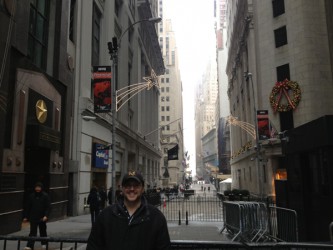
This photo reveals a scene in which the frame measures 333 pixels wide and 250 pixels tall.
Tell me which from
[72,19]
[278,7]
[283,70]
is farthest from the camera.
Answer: [278,7]

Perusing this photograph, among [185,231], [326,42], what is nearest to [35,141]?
[185,231]

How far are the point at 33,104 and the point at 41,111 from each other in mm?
864

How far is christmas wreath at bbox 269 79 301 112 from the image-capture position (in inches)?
1417

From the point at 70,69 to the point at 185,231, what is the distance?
1250 centimetres

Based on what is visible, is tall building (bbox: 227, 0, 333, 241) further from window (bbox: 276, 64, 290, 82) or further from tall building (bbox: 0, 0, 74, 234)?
tall building (bbox: 0, 0, 74, 234)

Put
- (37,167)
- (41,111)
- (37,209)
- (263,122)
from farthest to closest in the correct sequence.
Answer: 1. (263,122)
2. (37,167)
3. (41,111)
4. (37,209)

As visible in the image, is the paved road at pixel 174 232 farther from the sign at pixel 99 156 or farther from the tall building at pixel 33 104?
the sign at pixel 99 156

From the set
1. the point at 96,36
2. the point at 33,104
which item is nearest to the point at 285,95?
the point at 96,36

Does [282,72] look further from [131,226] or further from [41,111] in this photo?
[131,226]

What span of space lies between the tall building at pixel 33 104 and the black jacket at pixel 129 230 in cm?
1153

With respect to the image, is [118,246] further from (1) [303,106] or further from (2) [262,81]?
(2) [262,81]

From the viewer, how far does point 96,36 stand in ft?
102

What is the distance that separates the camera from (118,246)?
330 centimetres

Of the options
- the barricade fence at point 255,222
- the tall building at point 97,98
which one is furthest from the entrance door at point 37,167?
the barricade fence at point 255,222
